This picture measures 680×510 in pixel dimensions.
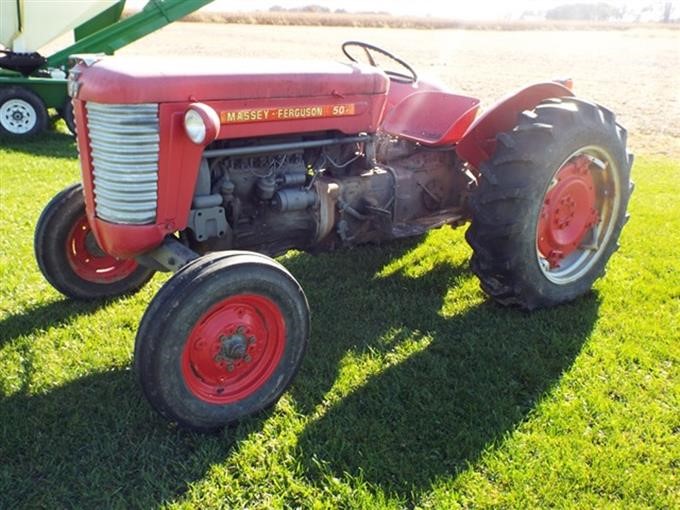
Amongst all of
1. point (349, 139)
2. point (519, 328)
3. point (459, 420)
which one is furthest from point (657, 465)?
point (349, 139)

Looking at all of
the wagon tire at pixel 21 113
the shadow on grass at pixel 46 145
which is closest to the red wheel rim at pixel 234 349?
the shadow on grass at pixel 46 145

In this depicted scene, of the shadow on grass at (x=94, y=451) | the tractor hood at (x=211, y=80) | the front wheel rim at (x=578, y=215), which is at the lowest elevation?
the shadow on grass at (x=94, y=451)

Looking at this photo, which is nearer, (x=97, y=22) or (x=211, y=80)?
(x=211, y=80)

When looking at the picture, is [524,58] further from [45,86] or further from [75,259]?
[75,259]

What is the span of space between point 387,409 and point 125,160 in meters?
1.58

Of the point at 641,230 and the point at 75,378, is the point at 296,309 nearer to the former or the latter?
the point at 75,378

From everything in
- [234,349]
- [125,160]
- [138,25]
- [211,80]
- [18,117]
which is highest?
[211,80]

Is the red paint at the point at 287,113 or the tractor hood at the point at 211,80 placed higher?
the tractor hood at the point at 211,80

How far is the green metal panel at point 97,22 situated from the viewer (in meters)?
10.0

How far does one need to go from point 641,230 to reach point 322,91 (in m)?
3.34

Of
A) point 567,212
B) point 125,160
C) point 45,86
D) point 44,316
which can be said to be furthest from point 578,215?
point 45,86

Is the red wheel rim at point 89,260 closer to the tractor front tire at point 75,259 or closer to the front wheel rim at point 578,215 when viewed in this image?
the tractor front tire at point 75,259

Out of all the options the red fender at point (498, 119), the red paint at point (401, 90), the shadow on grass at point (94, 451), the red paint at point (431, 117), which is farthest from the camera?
the red paint at point (401, 90)

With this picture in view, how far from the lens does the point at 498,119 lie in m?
3.79
